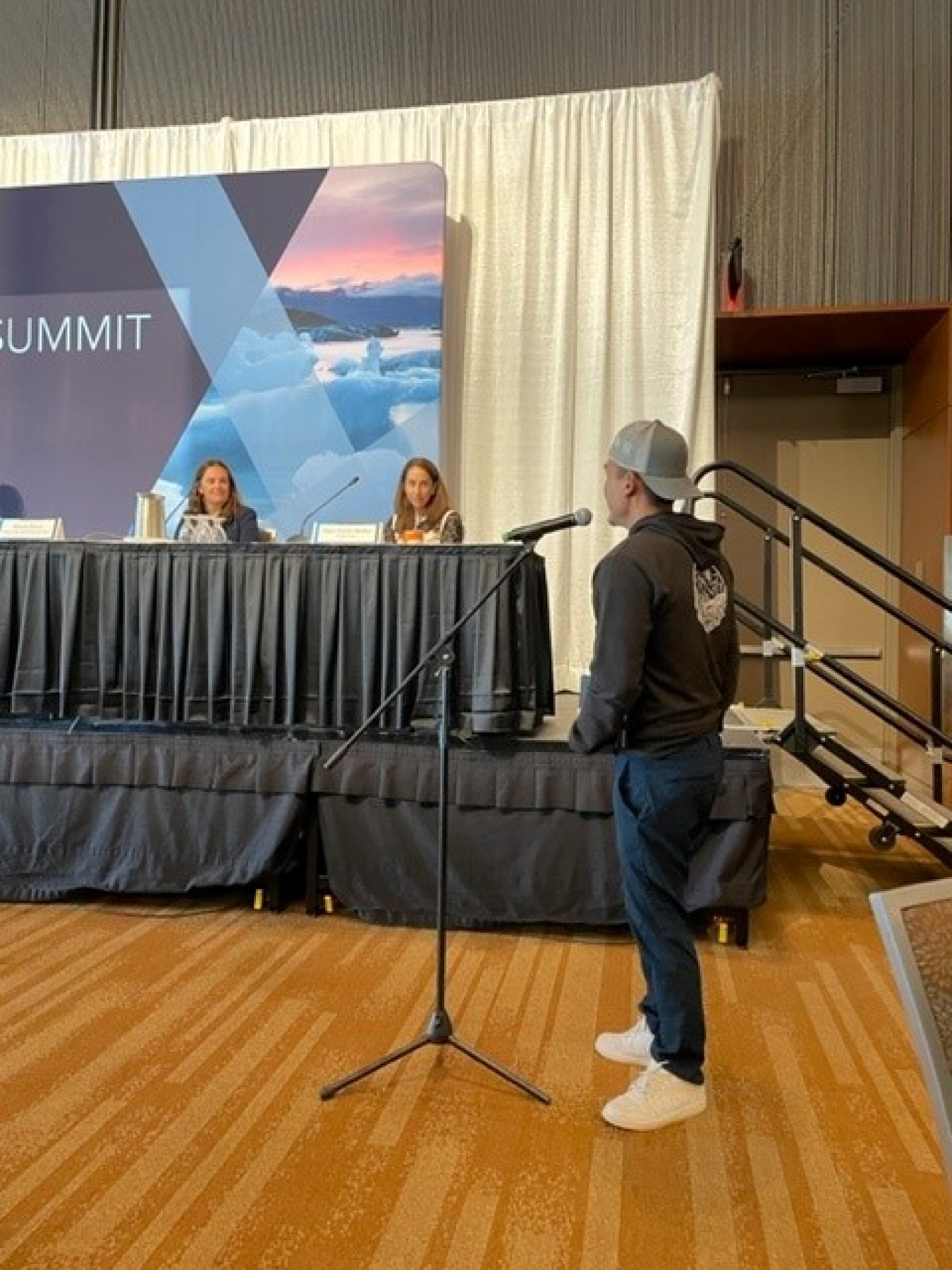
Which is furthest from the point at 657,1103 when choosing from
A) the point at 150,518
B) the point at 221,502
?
the point at 221,502

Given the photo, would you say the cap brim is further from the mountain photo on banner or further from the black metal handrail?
the mountain photo on banner

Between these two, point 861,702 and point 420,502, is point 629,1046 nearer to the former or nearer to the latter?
point 861,702

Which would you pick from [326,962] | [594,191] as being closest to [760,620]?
[326,962]

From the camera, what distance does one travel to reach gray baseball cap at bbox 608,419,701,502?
1828 mm

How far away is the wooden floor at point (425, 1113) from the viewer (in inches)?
59.6

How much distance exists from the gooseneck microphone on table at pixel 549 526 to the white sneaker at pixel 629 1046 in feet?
3.66

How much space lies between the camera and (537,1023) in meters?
2.33

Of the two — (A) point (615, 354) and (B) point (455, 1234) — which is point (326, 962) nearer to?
(B) point (455, 1234)

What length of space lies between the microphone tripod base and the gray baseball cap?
1.24 m

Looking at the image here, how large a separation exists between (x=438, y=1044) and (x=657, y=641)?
1068 millimetres

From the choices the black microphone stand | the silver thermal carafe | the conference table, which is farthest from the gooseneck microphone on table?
the silver thermal carafe

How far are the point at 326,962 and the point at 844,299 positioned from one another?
4.50 m

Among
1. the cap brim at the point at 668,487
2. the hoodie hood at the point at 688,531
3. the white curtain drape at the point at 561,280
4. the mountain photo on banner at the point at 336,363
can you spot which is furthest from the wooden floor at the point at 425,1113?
the mountain photo on banner at the point at 336,363

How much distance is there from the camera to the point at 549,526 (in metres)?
1.95
